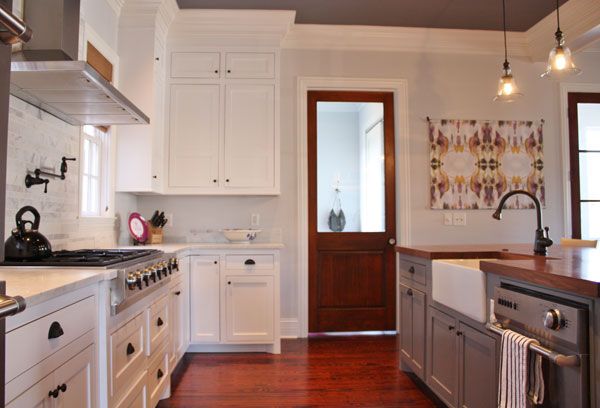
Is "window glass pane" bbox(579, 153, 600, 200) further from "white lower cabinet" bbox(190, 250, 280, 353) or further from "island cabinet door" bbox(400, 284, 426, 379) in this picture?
"white lower cabinet" bbox(190, 250, 280, 353)

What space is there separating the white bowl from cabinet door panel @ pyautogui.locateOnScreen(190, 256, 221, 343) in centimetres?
37

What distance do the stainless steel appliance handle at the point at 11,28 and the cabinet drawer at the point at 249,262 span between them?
2.53m

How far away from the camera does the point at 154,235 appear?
334 centimetres

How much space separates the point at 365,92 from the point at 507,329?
292 cm

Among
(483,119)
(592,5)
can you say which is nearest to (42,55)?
(483,119)

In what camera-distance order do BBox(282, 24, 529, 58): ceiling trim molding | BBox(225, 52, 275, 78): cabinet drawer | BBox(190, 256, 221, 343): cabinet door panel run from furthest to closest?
BBox(282, 24, 529, 58): ceiling trim molding < BBox(225, 52, 275, 78): cabinet drawer < BBox(190, 256, 221, 343): cabinet door panel

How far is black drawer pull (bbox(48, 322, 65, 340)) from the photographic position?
1112mm

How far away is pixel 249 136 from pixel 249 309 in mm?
1462

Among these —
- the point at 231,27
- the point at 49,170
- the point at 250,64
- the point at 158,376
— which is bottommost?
the point at 158,376

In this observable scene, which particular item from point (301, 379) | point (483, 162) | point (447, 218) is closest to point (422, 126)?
point (483, 162)

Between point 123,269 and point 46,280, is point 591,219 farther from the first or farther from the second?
point 46,280

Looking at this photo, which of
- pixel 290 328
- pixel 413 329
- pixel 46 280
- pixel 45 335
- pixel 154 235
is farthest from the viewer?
pixel 290 328

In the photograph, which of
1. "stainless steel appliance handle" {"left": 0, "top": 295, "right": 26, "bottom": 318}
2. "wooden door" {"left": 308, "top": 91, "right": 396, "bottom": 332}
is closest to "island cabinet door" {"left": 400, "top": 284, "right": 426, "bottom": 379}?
"wooden door" {"left": 308, "top": 91, "right": 396, "bottom": 332}

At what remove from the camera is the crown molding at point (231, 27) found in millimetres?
3412
